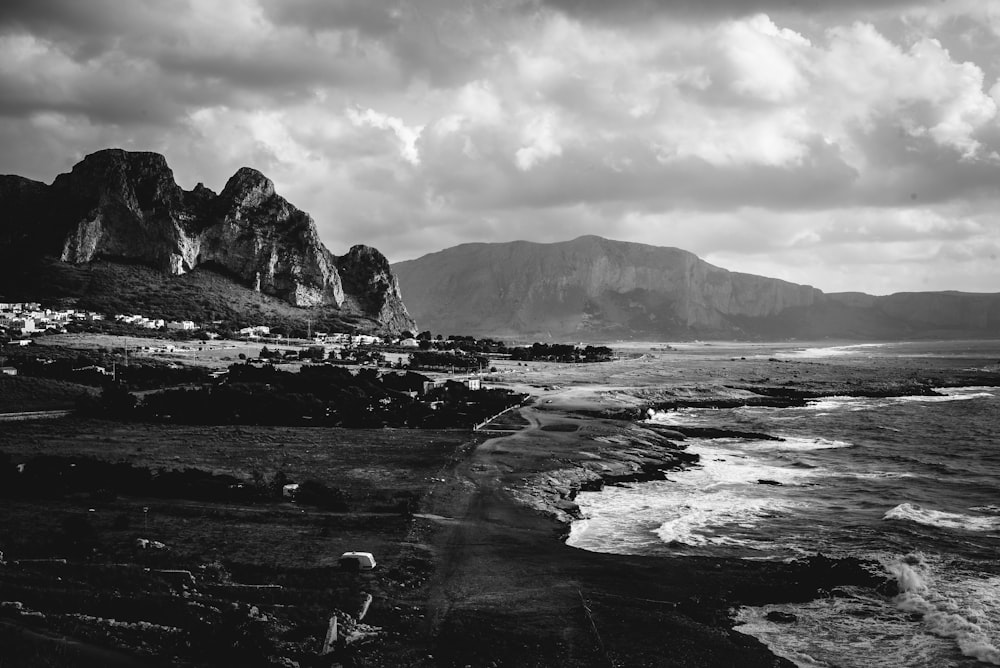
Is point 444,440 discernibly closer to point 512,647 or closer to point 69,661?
point 512,647

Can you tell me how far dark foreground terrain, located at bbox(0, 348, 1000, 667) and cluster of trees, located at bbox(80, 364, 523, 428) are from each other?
42.0 ft

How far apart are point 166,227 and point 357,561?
151 m

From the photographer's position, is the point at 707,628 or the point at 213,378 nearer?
the point at 707,628

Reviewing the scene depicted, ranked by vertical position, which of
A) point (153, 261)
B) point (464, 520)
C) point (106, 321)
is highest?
point (153, 261)

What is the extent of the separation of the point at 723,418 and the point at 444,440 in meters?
28.9

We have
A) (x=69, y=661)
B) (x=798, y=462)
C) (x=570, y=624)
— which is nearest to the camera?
(x=69, y=661)

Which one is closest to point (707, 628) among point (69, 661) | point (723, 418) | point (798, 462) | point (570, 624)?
point (570, 624)

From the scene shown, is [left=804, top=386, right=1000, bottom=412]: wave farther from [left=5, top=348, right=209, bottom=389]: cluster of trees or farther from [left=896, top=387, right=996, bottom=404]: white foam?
[left=5, top=348, right=209, bottom=389]: cluster of trees

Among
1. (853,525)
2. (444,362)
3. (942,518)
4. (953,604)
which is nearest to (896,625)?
(953,604)

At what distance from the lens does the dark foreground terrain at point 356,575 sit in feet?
46.8

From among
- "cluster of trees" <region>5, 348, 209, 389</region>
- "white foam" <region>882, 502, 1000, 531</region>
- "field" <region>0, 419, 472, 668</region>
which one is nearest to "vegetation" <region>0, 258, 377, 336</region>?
"cluster of trees" <region>5, 348, 209, 389</region>

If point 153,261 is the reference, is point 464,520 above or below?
below

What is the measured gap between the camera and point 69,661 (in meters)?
11.7

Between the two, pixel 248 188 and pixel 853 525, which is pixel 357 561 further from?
pixel 248 188
